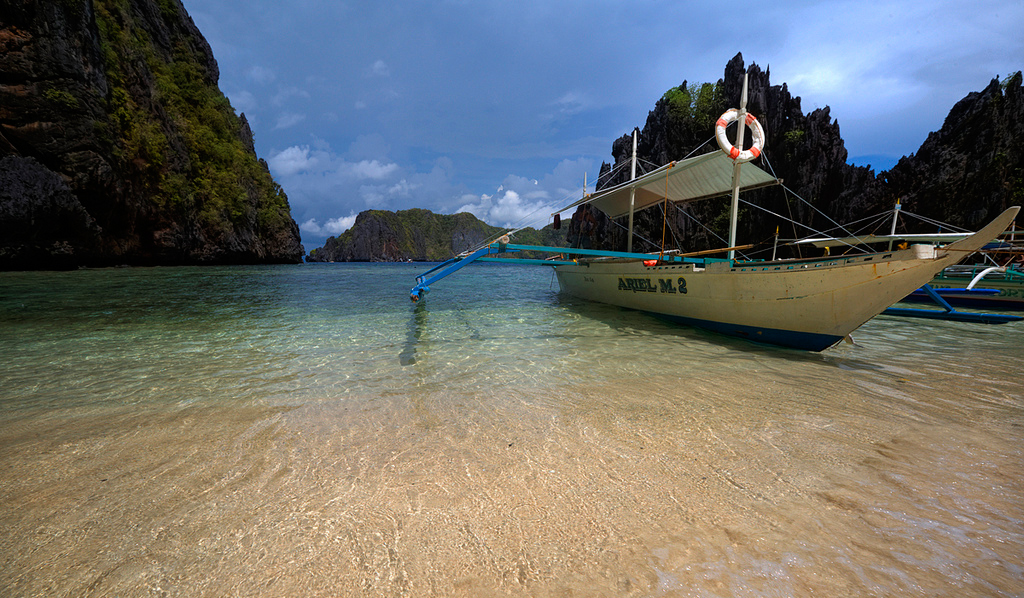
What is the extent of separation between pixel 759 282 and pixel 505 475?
6.69 m

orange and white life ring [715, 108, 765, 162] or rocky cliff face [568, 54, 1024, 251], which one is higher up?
→ rocky cliff face [568, 54, 1024, 251]

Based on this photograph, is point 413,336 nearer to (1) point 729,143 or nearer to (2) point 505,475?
(2) point 505,475

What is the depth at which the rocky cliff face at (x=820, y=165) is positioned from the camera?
29.0m

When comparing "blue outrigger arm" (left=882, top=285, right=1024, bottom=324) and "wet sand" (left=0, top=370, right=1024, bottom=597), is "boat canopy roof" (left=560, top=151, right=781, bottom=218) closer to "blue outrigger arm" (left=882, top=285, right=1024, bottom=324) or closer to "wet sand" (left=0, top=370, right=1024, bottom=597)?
"blue outrigger arm" (left=882, top=285, right=1024, bottom=324)

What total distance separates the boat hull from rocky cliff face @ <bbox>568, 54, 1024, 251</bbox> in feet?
35.1

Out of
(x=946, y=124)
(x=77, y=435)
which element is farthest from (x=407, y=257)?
(x=77, y=435)

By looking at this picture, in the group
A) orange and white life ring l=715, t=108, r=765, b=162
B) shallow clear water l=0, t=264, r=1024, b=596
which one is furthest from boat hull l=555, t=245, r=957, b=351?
orange and white life ring l=715, t=108, r=765, b=162

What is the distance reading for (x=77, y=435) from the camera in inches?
123

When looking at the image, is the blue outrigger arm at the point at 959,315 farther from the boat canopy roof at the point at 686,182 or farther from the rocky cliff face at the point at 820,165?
the rocky cliff face at the point at 820,165

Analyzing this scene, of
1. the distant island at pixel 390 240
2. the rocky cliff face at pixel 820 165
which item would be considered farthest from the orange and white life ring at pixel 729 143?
the distant island at pixel 390 240

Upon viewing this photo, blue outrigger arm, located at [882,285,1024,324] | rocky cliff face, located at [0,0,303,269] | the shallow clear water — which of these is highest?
rocky cliff face, located at [0,0,303,269]

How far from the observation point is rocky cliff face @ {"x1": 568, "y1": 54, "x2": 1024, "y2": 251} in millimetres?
28969

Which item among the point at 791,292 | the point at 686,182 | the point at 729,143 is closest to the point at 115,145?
the point at 686,182

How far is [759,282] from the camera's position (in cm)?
693
